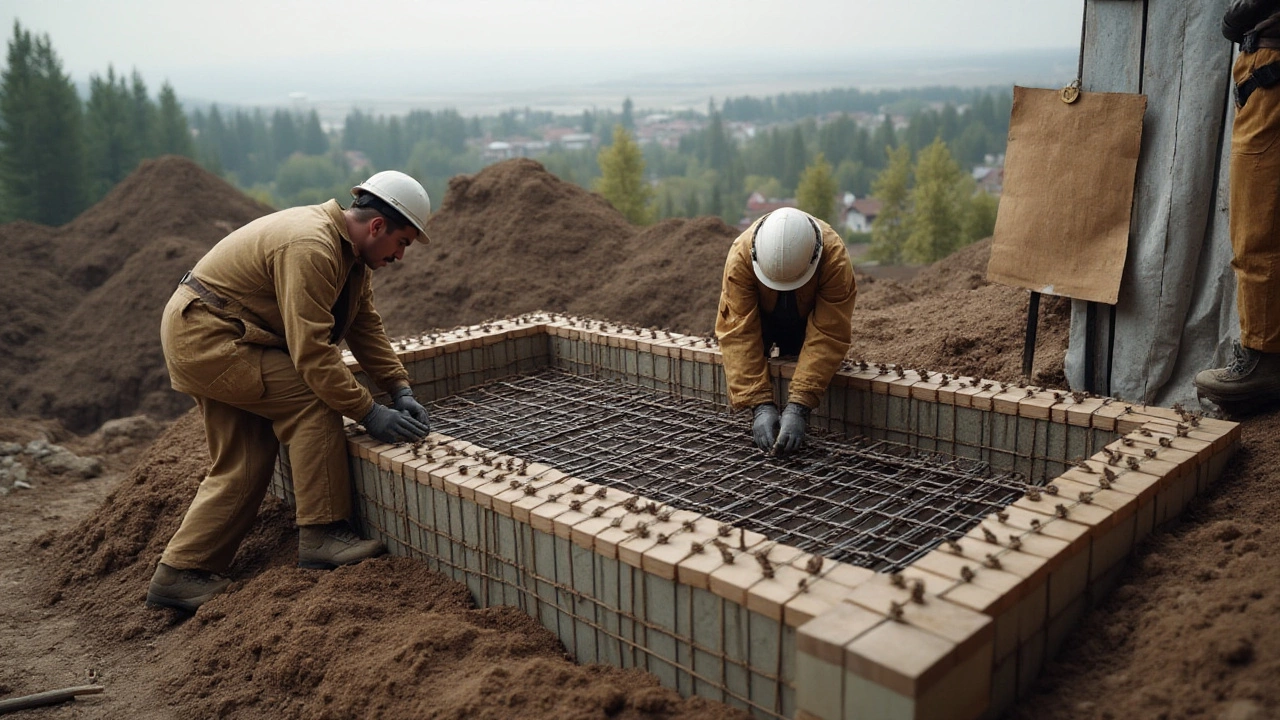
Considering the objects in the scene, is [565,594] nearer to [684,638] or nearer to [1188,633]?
[684,638]

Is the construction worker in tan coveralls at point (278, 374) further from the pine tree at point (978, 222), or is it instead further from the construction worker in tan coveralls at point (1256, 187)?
the pine tree at point (978, 222)

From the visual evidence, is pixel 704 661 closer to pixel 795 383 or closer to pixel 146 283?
pixel 795 383

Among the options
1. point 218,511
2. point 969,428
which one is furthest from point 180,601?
point 969,428

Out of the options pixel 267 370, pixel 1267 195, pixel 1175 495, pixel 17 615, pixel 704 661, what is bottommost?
pixel 17 615

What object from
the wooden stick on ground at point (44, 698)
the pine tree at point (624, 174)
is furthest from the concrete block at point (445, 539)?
the pine tree at point (624, 174)

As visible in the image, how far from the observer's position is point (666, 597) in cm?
252

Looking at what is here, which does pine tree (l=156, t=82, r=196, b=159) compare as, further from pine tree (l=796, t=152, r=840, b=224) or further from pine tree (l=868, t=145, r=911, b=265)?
pine tree (l=868, t=145, r=911, b=265)

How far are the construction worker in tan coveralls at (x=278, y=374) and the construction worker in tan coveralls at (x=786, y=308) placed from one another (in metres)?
1.35

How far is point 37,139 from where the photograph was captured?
17141mm

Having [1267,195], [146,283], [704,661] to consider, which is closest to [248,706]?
[704,661]

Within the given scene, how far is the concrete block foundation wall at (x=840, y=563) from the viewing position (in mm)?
1993

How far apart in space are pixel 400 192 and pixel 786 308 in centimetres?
173

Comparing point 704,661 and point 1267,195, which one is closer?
point 704,661

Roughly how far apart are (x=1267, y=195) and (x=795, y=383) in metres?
1.80
